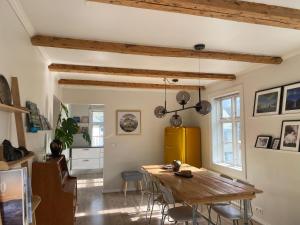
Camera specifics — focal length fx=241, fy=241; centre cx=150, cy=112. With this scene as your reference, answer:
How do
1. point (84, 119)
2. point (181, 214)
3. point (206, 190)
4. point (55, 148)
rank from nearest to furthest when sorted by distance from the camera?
point (206, 190) → point (181, 214) → point (55, 148) → point (84, 119)

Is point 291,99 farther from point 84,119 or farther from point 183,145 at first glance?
point 84,119

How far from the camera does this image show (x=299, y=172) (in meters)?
3.18

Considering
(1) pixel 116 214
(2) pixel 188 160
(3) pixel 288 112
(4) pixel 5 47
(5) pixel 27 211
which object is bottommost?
(1) pixel 116 214

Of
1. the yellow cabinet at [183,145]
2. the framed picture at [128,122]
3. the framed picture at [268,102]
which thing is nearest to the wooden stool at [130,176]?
the yellow cabinet at [183,145]

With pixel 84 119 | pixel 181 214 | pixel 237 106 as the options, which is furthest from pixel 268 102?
pixel 84 119

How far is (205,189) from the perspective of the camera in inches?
116

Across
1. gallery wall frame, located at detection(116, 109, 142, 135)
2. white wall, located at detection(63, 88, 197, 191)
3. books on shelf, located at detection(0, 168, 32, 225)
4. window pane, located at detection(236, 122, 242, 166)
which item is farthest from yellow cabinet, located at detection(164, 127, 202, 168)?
books on shelf, located at detection(0, 168, 32, 225)

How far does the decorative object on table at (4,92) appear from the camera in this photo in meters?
1.70

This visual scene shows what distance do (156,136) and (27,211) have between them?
4953 millimetres

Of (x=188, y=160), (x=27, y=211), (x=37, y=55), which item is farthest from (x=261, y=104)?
(x=27, y=211)

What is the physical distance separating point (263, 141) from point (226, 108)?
1473 millimetres

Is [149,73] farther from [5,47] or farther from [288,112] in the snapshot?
[5,47]

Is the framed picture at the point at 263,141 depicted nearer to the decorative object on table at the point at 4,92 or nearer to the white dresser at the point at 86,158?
the decorative object on table at the point at 4,92

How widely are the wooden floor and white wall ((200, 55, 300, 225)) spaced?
0.78 metres
